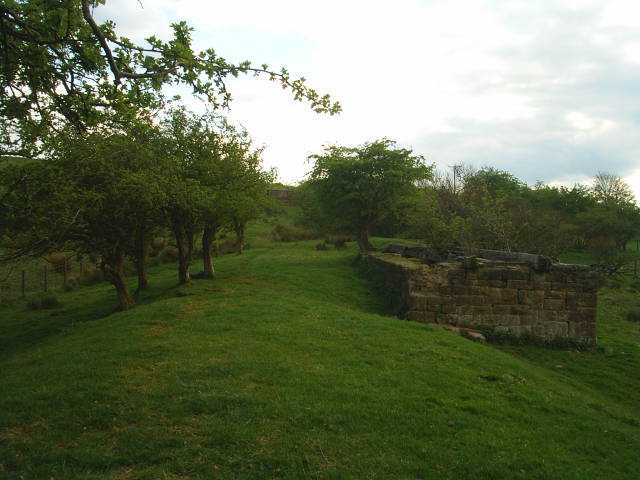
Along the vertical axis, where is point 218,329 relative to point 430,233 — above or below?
below

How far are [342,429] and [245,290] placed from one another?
1139 centimetres

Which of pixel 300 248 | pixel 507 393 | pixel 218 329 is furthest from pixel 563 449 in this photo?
pixel 300 248

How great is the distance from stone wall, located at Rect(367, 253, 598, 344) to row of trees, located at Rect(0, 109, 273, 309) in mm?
7945

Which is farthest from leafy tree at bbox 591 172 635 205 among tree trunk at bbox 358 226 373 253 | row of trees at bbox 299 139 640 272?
tree trunk at bbox 358 226 373 253

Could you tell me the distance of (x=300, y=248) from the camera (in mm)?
35938

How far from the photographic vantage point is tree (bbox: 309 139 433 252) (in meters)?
28.3

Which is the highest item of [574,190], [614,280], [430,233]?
[574,190]

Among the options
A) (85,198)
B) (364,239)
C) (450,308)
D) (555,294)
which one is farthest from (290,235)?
(85,198)

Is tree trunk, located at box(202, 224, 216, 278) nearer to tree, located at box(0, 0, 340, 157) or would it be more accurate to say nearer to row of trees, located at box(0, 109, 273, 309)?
row of trees, located at box(0, 109, 273, 309)

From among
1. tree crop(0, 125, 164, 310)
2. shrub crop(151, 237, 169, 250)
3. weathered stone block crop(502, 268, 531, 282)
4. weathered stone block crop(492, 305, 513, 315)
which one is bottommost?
weathered stone block crop(492, 305, 513, 315)

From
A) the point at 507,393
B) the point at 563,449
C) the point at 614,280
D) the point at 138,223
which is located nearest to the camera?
the point at 563,449

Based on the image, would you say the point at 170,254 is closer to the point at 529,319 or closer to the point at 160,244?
the point at 160,244

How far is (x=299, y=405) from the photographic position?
6.21 meters

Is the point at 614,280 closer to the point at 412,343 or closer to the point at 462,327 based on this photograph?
the point at 462,327
